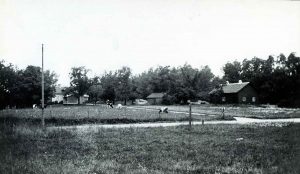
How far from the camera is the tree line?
57.9 metres

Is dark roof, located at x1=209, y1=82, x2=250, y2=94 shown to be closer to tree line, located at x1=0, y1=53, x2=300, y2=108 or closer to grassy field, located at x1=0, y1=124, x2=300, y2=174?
tree line, located at x1=0, y1=53, x2=300, y2=108

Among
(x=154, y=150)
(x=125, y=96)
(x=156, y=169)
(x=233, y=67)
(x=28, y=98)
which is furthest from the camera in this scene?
(x=233, y=67)

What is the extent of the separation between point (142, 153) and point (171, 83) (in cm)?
7044

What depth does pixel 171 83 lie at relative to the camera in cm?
8244

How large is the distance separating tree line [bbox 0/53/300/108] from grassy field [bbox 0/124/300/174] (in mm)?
22754

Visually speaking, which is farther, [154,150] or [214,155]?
[154,150]

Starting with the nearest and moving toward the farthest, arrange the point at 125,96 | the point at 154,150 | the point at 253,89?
the point at 154,150
the point at 253,89
the point at 125,96

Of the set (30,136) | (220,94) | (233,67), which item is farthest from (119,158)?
(233,67)

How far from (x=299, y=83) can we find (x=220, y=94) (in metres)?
21.0

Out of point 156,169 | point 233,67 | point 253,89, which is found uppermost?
point 233,67

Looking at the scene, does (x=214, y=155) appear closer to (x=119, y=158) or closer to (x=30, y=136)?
(x=119, y=158)

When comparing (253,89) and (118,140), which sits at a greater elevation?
(253,89)

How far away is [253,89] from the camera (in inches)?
2977

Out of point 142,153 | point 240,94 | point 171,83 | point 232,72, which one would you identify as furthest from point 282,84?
point 142,153
